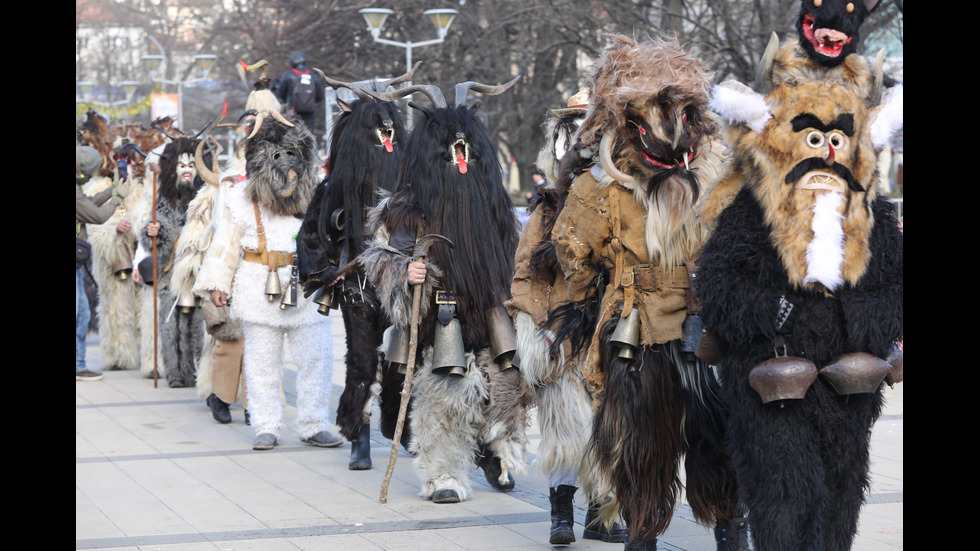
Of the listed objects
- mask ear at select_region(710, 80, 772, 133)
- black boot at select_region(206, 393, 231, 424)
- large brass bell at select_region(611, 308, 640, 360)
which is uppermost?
mask ear at select_region(710, 80, 772, 133)

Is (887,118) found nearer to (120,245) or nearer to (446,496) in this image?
(446,496)

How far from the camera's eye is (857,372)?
4.23 m

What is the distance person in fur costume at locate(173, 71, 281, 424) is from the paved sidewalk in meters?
0.34

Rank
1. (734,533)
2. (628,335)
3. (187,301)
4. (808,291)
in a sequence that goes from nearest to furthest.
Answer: (808,291) → (628,335) → (734,533) → (187,301)

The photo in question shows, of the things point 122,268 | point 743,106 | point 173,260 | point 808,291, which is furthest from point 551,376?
point 122,268

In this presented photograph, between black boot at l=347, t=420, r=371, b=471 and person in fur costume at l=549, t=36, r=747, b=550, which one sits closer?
person in fur costume at l=549, t=36, r=747, b=550

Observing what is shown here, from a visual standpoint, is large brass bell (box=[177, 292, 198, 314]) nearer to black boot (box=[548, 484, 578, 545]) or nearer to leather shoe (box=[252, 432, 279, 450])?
leather shoe (box=[252, 432, 279, 450])

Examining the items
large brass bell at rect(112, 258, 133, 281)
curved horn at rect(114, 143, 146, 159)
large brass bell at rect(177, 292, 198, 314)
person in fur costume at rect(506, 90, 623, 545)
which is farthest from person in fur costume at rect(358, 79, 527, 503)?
large brass bell at rect(112, 258, 133, 281)

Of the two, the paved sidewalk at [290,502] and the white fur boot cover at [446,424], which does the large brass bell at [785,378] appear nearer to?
the paved sidewalk at [290,502]

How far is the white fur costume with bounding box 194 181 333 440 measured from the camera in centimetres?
866

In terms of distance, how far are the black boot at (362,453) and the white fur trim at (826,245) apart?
13.8ft

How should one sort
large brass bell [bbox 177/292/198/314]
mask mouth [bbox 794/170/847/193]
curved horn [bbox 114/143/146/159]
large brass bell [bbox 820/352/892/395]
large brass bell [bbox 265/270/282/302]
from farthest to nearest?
curved horn [bbox 114/143/146/159], large brass bell [bbox 177/292/198/314], large brass bell [bbox 265/270/282/302], mask mouth [bbox 794/170/847/193], large brass bell [bbox 820/352/892/395]

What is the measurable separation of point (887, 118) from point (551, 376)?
2.11 metres
